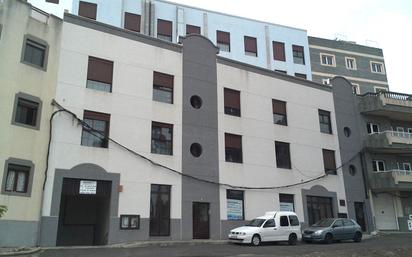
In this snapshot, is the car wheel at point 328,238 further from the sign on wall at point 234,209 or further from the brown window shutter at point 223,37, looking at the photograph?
the brown window shutter at point 223,37

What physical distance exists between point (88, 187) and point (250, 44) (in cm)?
2028

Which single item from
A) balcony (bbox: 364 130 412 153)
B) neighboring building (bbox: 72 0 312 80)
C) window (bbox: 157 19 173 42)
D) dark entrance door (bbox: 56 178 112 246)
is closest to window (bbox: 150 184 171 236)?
dark entrance door (bbox: 56 178 112 246)

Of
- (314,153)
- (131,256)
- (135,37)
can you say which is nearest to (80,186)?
(131,256)

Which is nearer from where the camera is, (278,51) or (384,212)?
(384,212)

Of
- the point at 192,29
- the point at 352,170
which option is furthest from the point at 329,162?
the point at 192,29

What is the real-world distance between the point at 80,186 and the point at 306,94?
18.5 meters

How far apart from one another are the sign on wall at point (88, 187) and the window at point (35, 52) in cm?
626

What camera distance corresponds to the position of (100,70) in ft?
72.7

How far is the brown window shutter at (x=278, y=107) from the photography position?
2849cm

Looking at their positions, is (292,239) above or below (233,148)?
below

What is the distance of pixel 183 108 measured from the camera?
24.3 m

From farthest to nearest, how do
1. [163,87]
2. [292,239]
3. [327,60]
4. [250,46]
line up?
[327,60] → [250,46] → [163,87] → [292,239]

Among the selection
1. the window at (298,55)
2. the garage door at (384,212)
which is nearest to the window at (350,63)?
the window at (298,55)

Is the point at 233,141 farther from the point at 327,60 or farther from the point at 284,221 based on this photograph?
the point at 327,60
